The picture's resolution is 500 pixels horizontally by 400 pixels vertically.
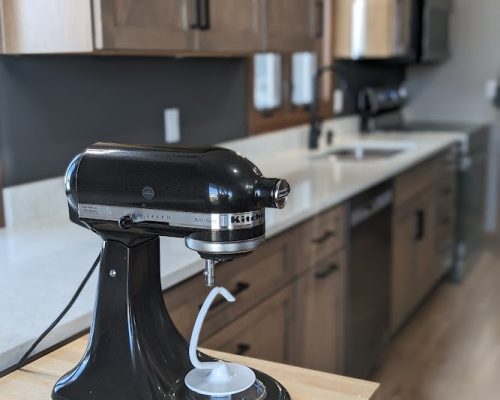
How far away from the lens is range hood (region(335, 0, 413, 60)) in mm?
3762

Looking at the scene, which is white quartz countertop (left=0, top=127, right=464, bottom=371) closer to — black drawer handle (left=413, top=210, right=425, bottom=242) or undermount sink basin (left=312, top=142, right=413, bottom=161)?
black drawer handle (left=413, top=210, right=425, bottom=242)

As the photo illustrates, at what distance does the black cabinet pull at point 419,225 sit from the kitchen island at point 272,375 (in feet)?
7.86

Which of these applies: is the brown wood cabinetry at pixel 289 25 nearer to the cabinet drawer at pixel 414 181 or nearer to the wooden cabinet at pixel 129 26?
the wooden cabinet at pixel 129 26

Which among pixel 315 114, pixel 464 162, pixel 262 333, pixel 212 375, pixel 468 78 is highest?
pixel 468 78

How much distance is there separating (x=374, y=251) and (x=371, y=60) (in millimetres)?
2068

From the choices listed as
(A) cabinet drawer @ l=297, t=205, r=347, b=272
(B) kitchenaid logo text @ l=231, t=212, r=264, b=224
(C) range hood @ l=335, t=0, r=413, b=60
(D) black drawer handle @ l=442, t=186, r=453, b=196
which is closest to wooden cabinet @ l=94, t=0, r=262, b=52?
(A) cabinet drawer @ l=297, t=205, r=347, b=272

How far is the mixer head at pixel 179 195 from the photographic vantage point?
903 mm

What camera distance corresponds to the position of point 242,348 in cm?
186

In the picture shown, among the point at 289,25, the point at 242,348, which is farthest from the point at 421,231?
the point at 242,348

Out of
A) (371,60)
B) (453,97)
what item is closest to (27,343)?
(371,60)

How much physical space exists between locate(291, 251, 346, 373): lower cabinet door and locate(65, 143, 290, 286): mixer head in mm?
1273

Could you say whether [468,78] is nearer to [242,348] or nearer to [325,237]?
[325,237]

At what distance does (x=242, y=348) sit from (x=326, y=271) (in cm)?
59

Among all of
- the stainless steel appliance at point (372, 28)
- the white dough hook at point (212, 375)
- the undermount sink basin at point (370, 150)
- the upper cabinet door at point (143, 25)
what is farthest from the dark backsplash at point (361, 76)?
the white dough hook at point (212, 375)
